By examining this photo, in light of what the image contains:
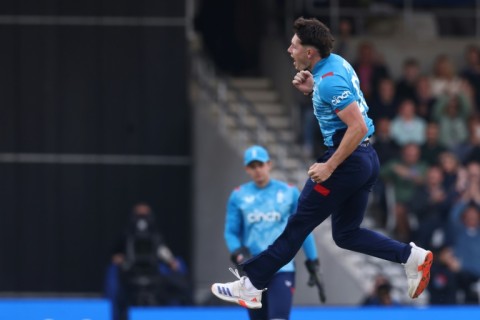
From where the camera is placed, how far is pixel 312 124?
20219mm

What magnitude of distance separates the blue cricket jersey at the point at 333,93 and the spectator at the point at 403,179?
27.6 feet

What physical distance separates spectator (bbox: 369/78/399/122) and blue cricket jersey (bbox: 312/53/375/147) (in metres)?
9.05

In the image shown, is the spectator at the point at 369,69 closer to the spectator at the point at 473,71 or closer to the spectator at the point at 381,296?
the spectator at the point at 473,71

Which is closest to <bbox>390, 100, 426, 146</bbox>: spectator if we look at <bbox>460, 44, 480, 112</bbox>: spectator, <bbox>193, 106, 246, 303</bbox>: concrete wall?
<bbox>460, 44, 480, 112</bbox>: spectator

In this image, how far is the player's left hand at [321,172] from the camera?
1051 centimetres

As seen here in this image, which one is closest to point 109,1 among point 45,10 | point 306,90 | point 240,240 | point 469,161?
point 45,10

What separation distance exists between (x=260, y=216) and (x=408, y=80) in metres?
8.38

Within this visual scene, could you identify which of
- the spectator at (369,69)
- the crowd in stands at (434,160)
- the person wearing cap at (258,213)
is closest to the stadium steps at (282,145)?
the crowd in stands at (434,160)

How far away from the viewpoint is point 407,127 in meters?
19.6

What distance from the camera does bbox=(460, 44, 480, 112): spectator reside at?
20.7 meters

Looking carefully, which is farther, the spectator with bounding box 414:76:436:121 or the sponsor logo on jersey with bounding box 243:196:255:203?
the spectator with bounding box 414:76:436:121

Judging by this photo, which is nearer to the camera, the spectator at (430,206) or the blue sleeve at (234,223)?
the blue sleeve at (234,223)

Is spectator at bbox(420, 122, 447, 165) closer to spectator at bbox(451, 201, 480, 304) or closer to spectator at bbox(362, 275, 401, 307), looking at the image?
spectator at bbox(451, 201, 480, 304)

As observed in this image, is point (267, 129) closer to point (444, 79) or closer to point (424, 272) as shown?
point (444, 79)
